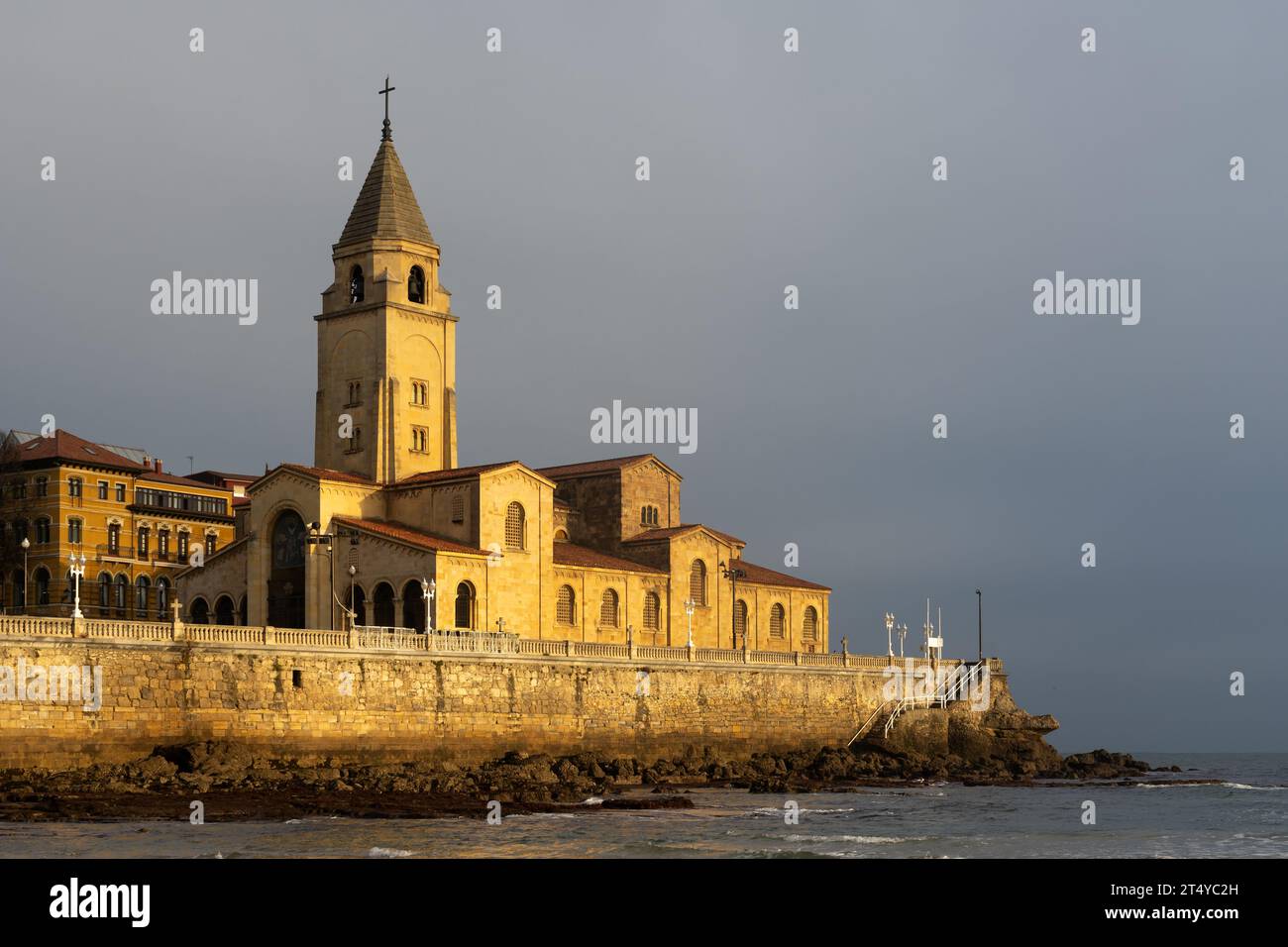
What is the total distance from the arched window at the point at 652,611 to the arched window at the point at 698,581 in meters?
2.34

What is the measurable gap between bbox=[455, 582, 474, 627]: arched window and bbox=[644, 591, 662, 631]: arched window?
12.3 metres

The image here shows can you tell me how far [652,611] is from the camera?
262ft

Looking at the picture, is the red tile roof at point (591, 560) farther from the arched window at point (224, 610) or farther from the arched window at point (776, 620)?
the arched window at point (224, 610)

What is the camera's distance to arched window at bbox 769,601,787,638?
3450 inches

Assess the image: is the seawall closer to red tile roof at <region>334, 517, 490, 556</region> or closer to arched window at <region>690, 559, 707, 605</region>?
red tile roof at <region>334, 517, 490, 556</region>

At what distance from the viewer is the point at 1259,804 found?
2485 inches

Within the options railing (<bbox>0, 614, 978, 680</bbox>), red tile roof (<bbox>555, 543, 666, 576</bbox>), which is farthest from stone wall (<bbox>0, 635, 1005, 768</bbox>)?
red tile roof (<bbox>555, 543, 666, 576</bbox>)

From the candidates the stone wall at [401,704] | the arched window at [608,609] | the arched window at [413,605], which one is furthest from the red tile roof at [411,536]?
the arched window at [608,609]

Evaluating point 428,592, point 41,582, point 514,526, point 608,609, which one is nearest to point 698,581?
point 608,609

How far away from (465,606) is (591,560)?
9582 mm

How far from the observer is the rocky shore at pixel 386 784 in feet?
145

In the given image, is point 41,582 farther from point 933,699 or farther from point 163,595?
point 933,699

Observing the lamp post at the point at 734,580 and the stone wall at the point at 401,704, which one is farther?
the lamp post at the point at 734,580
